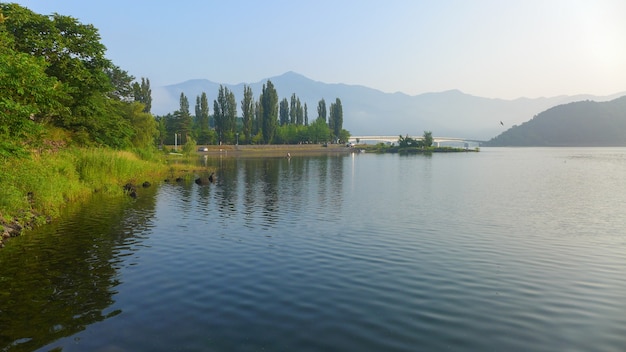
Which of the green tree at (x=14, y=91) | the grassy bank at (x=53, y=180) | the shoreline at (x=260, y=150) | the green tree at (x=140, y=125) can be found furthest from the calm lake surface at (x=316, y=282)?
the shoreline at (x=260, y=150)

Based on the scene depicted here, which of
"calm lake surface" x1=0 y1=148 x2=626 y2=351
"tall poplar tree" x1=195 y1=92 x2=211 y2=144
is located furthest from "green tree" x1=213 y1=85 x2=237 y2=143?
"calm lake surface" x1=0 y1=148 x2=626 y2=351

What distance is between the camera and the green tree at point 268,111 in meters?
175

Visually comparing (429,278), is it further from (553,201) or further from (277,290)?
(553,201)

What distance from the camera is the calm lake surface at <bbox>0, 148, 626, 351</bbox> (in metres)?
11.0

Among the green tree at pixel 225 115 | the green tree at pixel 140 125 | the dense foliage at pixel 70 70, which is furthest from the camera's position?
the green tree at pixel 225 115

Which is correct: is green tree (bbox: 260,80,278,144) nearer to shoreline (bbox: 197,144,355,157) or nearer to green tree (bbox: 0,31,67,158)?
shoreline (bbox: 197,144,355,157)

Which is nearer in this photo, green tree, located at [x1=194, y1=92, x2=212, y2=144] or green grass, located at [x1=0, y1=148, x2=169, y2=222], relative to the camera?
green grass, located at [x1=0, y1=148, x2=169, y2=222]

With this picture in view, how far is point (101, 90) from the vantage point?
172 ft

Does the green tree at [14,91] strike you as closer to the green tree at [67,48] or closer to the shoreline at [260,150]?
the green tree at [67,48]

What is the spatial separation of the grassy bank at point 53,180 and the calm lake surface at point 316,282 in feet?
5.91

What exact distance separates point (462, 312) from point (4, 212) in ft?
74.8

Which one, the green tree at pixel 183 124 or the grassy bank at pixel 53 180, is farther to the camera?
the green tree at pixel 183 124

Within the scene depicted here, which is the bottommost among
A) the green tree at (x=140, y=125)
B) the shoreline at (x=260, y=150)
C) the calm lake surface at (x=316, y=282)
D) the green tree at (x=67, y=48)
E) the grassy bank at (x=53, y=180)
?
the calm lake surface at (x=316, y=282)

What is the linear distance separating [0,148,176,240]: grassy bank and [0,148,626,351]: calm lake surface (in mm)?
1802
